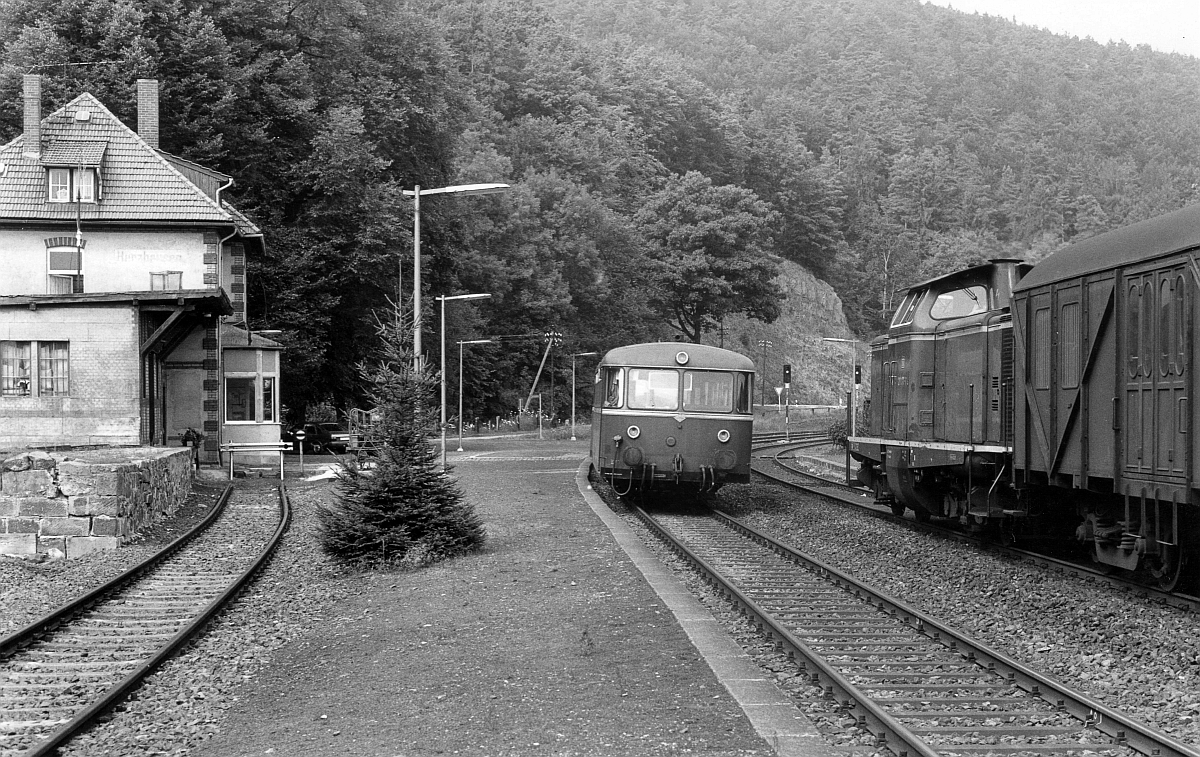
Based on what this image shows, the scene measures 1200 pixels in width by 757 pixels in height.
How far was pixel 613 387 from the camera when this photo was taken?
826 inches

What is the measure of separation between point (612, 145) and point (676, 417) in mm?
73537

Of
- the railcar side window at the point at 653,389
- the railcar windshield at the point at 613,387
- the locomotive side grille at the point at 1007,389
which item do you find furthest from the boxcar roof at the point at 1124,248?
the railcar windshield at the point at 613,387

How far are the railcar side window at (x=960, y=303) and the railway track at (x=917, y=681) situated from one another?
16.2 ft

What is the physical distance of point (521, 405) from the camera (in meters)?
72.6

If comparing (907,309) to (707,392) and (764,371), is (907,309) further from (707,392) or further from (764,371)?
(764,371)

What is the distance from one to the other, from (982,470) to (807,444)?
3258 centimetres

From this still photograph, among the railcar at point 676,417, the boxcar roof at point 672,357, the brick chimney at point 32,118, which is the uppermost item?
the brick chimney at point 32,118

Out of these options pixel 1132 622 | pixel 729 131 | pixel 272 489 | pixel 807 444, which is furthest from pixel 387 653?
pixel 729 131

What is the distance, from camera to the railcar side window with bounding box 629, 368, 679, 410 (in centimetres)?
2059

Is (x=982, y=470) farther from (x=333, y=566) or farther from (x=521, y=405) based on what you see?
(x=521, y=405)

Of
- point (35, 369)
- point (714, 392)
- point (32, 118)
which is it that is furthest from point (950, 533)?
point (32, 118)

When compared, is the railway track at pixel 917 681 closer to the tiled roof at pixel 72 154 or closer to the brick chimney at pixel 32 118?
the tiled roof at pixel 72 154

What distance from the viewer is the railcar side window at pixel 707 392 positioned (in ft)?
67.7

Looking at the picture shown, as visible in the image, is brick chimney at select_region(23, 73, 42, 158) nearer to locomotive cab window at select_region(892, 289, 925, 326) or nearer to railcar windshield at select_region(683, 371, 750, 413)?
railcar windshield at select_region(683, 371, 750, 413)
